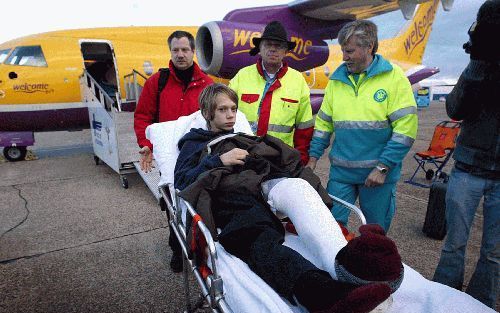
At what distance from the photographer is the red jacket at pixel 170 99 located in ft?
10.4

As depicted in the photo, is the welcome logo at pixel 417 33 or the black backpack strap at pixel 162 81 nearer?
the black backpack strap at pixel 162 81

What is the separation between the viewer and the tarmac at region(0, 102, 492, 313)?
2.68 metres

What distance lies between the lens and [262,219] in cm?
169

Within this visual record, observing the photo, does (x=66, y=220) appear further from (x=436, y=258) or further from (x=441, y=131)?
(x=441, y=131)

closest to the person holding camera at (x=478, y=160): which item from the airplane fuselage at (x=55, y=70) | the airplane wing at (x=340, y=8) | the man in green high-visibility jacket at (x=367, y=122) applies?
the man in green high-visibility jacket at (x=367, y=122)

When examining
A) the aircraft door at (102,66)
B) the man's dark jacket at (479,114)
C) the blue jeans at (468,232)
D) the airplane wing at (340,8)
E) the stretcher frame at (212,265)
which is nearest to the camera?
the stretcher frame at (212,265)

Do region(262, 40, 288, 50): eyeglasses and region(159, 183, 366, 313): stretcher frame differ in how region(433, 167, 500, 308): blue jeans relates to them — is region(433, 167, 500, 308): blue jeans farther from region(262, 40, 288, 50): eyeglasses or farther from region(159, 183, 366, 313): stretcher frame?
region(262, 40, 288, 50): eyeglasses

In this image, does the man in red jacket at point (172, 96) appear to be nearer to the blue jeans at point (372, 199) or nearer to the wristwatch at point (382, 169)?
the blue jeans at point (372, 199)

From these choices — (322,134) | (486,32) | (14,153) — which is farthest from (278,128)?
(14,153)

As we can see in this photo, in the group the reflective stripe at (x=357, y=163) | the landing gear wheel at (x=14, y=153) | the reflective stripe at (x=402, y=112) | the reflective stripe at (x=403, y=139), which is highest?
the reflective stripe at (x=402, y=112)

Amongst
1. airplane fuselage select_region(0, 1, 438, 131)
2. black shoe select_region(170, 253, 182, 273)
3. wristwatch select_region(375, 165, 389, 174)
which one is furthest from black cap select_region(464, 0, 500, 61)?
airplane fuselage select_region(0, 1, 438, 131)

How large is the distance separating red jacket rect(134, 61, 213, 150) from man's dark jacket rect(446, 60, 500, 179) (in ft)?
7.00

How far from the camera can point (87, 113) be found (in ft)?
25.8

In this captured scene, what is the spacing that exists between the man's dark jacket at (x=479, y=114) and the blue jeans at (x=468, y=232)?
9 cm
